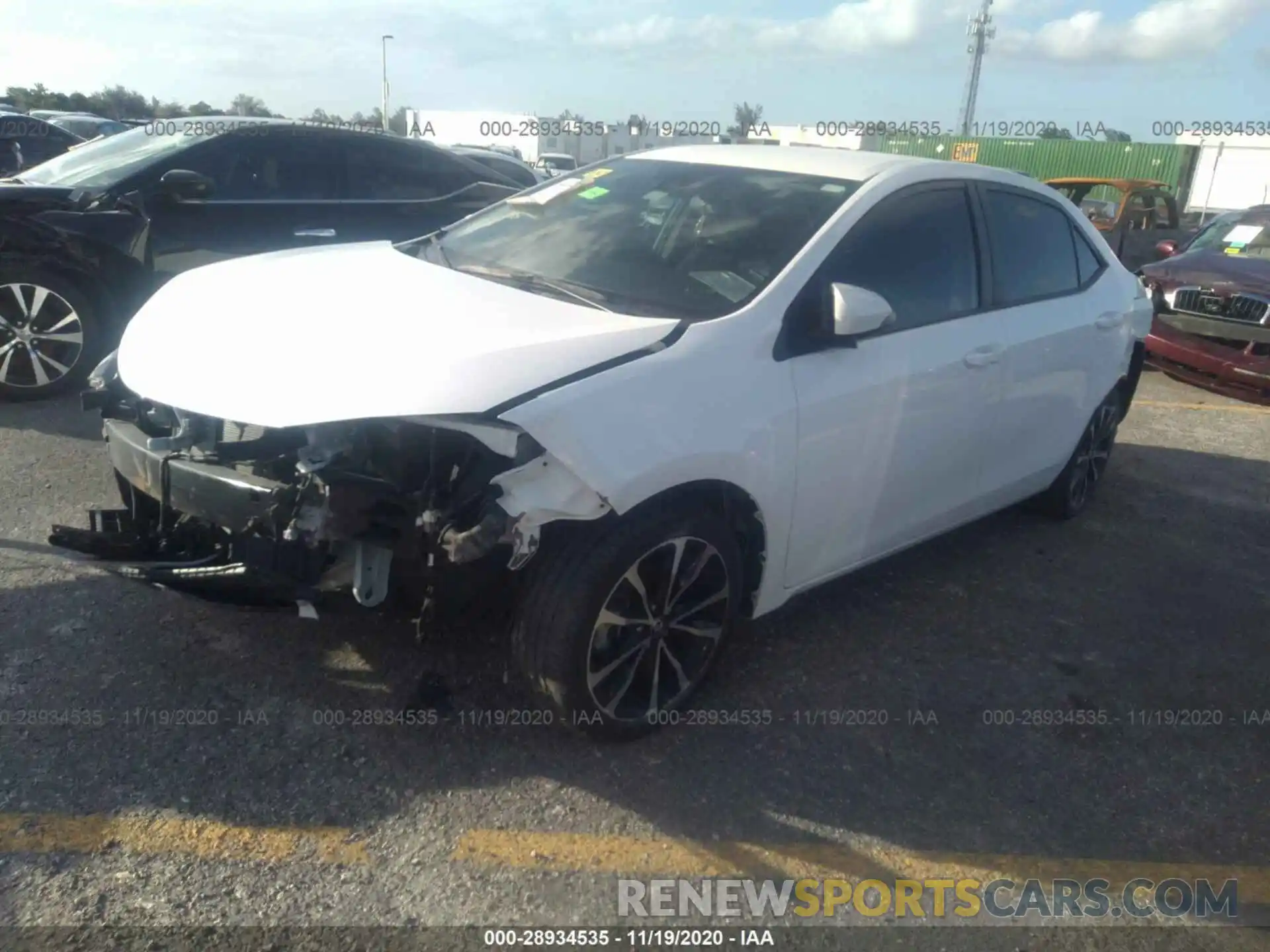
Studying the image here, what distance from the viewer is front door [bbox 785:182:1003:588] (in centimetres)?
337

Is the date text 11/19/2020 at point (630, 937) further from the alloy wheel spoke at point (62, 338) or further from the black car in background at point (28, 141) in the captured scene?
the black car in background at point (28, 141)

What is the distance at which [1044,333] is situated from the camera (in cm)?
439

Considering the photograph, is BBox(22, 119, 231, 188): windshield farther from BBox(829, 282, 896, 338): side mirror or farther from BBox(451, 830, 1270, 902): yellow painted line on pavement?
BBox(451, 830, 1270, 902): yellow painted line on pavement

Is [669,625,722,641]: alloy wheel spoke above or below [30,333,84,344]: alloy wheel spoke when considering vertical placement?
below

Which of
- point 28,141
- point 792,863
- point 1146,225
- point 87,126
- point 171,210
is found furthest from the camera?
point 87,126

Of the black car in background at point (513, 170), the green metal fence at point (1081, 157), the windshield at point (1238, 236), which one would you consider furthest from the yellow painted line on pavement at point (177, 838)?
the green metal fence at point (1081, 157)

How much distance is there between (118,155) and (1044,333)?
221 inches

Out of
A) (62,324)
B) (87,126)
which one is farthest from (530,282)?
(87,126)

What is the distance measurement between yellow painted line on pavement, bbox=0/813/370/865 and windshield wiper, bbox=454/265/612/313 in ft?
5.56

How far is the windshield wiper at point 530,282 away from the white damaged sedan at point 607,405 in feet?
0.05

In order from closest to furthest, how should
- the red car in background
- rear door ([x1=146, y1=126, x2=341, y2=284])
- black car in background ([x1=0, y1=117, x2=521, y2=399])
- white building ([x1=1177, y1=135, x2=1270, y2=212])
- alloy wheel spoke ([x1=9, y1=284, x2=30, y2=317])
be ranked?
alloy wheel spoke ([x1=9, y1=284, x2=30, y2=317]) → black car in background ([x1=0, y1=117, x2=521, y2=399]) → rear door ([x1=146, y1=126, x2=341, y2=284]) → the red car in background → white building ([x1=1177, y1=135, x2=1270, y2=212])

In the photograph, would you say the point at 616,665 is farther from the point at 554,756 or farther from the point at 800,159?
the point at 800,159

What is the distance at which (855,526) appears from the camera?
3670 mm

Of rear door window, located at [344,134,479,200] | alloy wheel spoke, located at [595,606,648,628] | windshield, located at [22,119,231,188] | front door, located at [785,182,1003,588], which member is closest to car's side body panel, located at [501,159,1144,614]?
front door, located at [785,182,1003,588]
